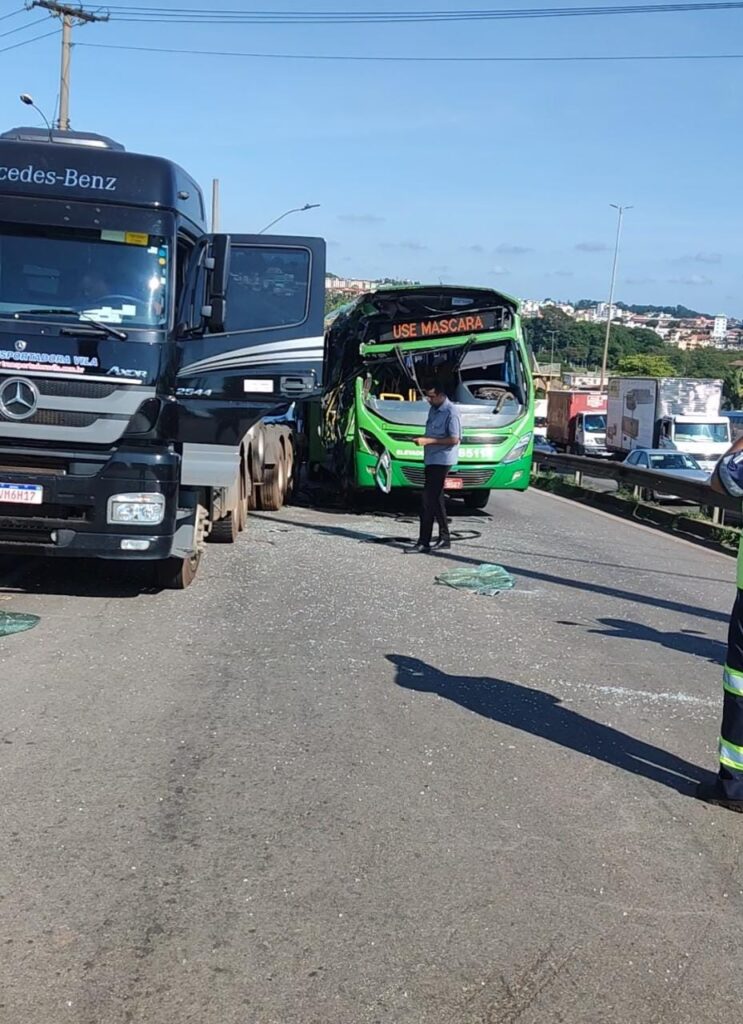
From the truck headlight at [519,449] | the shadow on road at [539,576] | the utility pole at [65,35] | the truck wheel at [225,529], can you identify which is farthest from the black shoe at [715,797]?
the utility pole at [65,35]

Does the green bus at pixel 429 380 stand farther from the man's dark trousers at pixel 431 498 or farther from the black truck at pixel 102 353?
the black truck at pixel 102 353

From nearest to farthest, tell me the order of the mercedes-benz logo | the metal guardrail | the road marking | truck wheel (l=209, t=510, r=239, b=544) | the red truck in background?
the road marking < the mercedes-benz logo < truck wheel (l=209, t=510, r=239, b=544) < the metal guardrail < the red truck in background

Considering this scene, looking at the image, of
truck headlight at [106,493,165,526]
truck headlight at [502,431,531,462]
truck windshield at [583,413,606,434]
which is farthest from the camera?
truck windshield at [583,413,606,434]

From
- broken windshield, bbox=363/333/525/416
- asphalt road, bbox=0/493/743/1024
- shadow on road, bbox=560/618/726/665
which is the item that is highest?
broken windshield, bbox=363/333/525/416

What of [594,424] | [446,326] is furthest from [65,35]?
[594,424]

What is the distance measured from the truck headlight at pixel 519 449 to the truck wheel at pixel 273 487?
123 inches

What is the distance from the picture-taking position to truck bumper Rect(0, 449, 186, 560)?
779 cm

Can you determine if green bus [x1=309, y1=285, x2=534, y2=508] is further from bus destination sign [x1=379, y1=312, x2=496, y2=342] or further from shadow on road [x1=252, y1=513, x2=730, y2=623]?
shadow on road [x1=252, y1=513, x2=730, y2=623]

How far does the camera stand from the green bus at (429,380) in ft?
47.0

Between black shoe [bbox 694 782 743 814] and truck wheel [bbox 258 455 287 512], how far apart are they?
10014 millimetres

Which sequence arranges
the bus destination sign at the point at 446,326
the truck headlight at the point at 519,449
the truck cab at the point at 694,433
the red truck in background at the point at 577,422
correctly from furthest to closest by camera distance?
the red truck in background at the point at 577,422
the truck cab at the point at 694,433
the bus destination sign at the point at 446,326
the truck headlight at the point at 519,449

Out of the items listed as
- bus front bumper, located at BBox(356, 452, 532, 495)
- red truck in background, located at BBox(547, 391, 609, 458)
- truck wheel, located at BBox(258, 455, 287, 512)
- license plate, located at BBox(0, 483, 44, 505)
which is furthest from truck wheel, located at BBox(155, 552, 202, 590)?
red truck in background, located at BBox(547, 391, 609, 458)

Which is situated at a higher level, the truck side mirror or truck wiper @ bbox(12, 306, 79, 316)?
the truck side mirror

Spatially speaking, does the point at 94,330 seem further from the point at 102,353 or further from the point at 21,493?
the point at 21,493
